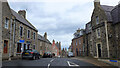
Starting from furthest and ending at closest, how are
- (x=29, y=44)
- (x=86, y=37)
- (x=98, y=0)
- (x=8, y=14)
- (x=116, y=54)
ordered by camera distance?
(x=86, y=37)
(x=29, y=44)
(x=98, y=0)
(x=8, y=14)
(x=116, y=54)

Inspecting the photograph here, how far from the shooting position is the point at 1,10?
1639cm

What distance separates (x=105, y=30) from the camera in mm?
19828

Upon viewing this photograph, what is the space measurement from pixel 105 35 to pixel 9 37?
15196 mm

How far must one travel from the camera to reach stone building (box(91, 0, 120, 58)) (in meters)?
19.2

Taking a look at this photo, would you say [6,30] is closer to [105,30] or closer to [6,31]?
[6,31]

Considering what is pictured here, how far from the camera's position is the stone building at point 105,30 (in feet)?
63.1

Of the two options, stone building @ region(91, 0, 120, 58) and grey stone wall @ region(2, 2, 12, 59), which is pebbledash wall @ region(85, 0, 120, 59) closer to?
stone building @ region(91, 0, 120, 58)

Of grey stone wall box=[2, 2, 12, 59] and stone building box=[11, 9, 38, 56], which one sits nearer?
grey stone wall box=[2, 2, 12, 59]

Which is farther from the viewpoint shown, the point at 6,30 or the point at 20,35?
the point at 20,35

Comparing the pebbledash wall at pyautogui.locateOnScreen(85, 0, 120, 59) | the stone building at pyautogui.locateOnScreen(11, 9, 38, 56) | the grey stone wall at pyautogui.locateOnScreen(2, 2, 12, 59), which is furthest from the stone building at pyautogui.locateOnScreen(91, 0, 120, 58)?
the grey stone wall at pyautogui.locateOnScreen(2, 2, 12, 59)

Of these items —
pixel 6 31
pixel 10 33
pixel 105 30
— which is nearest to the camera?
pixel 6 31

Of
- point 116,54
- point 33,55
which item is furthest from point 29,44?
point 116,54

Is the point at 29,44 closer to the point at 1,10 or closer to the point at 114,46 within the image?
the point at 1,10

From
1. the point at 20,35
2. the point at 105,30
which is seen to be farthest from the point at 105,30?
the point at 20,35
